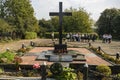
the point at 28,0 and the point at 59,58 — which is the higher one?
the point at 28,0

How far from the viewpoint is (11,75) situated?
48.8ft

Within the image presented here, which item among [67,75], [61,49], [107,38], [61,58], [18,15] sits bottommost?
[107,38]

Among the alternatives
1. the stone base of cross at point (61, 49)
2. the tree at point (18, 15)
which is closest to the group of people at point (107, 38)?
the tree at point (18, 15)

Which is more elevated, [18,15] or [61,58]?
[18,15]

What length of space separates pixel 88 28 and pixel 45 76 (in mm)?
55965

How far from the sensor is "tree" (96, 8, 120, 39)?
68875 millimetres

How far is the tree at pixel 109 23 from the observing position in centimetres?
6888

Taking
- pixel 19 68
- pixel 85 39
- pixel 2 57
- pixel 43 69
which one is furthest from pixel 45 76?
pixel 85 39

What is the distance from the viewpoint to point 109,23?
75188 millimetres

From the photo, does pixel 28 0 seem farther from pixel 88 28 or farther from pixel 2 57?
pixel 2 57

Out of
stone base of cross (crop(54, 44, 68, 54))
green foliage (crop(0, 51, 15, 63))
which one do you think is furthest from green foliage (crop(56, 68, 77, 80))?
stone base of cross (crop(54, 44, 68, 54))

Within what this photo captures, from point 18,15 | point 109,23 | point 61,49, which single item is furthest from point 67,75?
point 109,23

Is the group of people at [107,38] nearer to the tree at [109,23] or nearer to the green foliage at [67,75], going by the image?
the tree at [109,23]

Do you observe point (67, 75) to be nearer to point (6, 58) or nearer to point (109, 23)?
point (6, 58)
